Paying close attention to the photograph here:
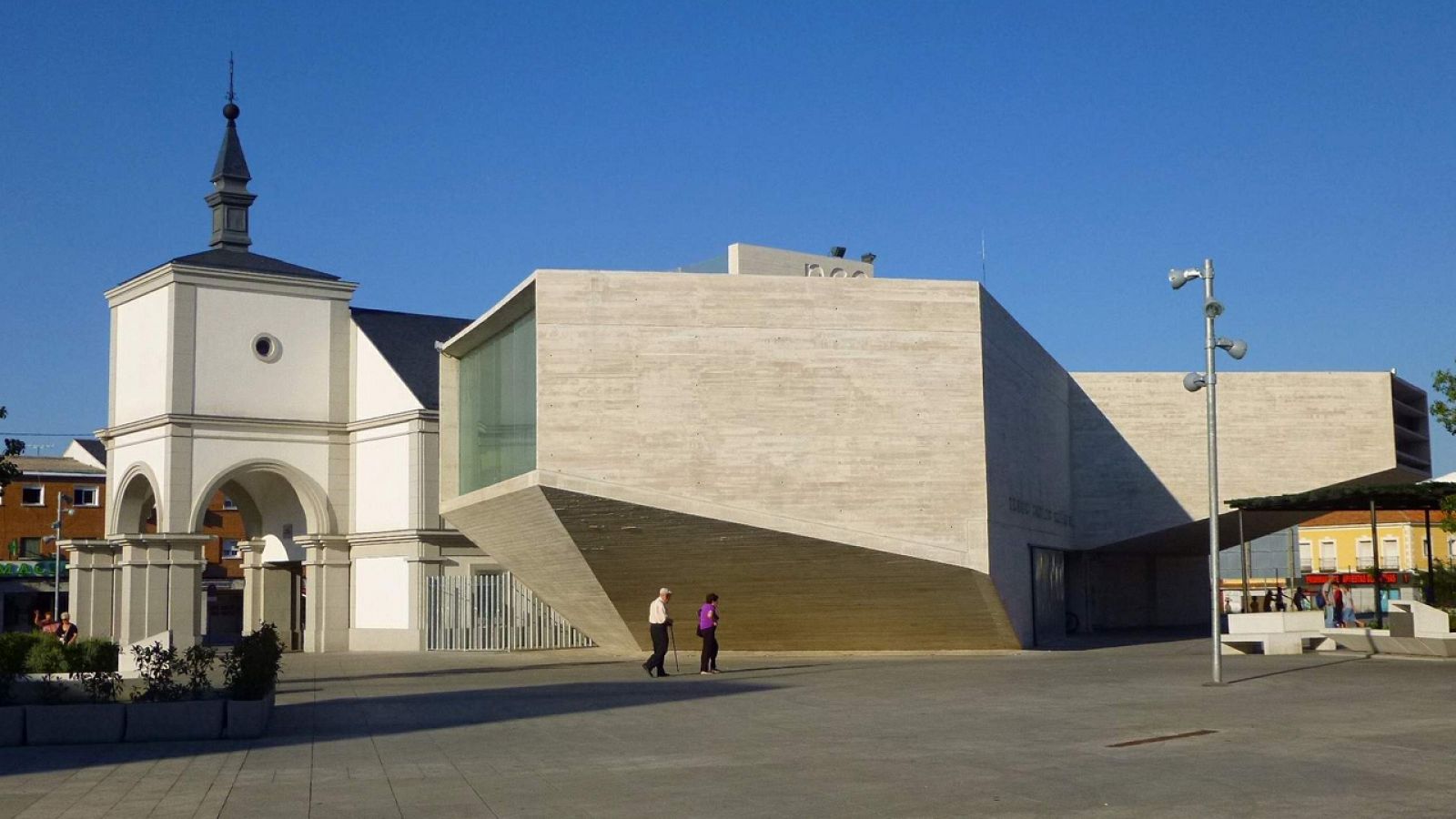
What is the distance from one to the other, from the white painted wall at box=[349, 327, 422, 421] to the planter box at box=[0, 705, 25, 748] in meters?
29.0

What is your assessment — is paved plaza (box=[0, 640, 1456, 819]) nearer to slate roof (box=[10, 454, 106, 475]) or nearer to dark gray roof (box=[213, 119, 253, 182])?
dark gray roof (box=[213, 119, 253, 182])

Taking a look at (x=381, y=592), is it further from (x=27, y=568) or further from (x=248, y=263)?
(x=27, y=568)

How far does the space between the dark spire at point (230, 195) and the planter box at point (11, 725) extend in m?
36.4

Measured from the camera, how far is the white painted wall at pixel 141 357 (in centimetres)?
4547

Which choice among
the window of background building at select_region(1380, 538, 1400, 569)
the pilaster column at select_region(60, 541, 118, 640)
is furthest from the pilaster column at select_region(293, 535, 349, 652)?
the window of background building at select_region(1380, 538, 1400, 569)

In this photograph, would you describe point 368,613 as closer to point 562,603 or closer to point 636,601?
point 562,603

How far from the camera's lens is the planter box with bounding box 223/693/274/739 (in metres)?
16.5

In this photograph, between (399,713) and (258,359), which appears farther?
(258,359)

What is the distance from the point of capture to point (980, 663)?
28.4 metres

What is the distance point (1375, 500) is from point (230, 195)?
37485 mm

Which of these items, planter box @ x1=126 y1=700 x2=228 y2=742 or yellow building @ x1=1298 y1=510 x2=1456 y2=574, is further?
yellow building @ x1=1298 y1=510 x2=1456 y2=574

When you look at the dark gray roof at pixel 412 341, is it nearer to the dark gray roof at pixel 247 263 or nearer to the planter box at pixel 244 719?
the dark gray roof at pixel 247 263

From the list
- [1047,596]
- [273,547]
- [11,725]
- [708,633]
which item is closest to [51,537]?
[273,547]

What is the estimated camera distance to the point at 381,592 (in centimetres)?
4550
